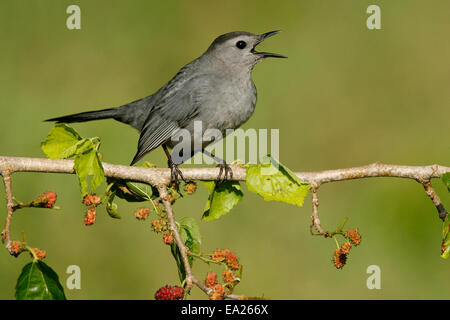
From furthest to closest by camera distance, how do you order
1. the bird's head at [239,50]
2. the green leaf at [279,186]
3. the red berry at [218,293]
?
1. the bird's head at [239,50]
2. the green leaf at [279,186]
3. the red berry at [218,293]

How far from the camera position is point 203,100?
4.12 meters

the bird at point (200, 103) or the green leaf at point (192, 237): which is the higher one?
the bird at point (200, 103)

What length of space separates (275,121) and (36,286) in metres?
4.09

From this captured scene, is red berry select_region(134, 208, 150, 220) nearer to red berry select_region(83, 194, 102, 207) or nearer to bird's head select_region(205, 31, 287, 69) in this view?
red berry select_region(83, 194, 102, 207)

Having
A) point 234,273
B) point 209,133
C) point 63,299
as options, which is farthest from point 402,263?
point 63,299

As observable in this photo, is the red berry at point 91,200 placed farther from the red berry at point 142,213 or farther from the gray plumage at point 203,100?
the gray plumage at point 203,100

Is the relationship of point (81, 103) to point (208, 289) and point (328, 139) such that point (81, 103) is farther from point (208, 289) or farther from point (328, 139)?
point (208, 289)

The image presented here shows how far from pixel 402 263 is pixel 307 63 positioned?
2.51 metres

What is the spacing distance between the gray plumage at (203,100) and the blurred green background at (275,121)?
1148mm

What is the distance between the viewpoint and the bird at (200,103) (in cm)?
400

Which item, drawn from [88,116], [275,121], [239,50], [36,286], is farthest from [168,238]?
[275,121]

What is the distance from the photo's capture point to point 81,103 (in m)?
5.99

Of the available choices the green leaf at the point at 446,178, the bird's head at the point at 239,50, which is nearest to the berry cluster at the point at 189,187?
the green leaf at the point at 446,178

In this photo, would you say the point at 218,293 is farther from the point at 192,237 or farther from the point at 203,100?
the point at 203,100
